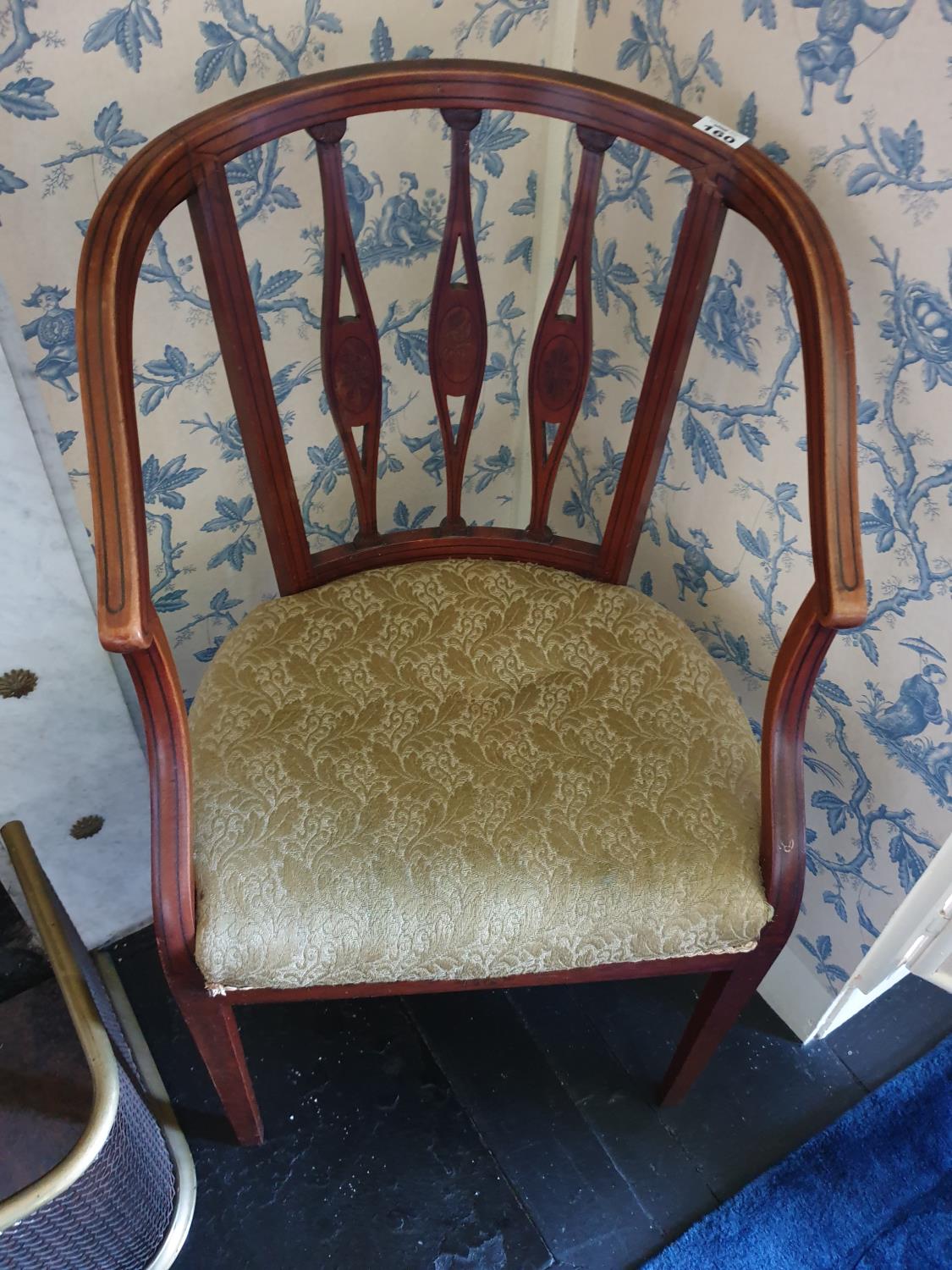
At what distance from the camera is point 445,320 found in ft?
3.06

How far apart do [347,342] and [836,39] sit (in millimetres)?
476

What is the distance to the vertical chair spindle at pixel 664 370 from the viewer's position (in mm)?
845

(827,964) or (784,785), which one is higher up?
(784,785)

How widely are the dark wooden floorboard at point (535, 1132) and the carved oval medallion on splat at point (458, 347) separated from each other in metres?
0.76

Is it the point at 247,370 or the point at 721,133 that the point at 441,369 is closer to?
the point at 247,370

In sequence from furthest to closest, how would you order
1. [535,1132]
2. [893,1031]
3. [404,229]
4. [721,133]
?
[893,1031] < [535,1132] < [404,229] < [721,133]

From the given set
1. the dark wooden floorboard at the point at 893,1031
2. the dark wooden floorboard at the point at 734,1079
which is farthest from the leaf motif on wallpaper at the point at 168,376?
the dark wooden floorboard at the point at 893,1031

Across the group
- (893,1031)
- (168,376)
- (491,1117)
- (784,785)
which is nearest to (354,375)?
(168,376)

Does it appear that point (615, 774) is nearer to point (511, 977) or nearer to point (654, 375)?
point (511, 977)

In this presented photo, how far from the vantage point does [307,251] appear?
99 cm


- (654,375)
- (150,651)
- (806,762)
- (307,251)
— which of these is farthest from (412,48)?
(806,762)

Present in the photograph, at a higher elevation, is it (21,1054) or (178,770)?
(178,770)

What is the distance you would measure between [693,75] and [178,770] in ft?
2.55

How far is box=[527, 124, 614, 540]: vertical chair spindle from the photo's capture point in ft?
2.81
